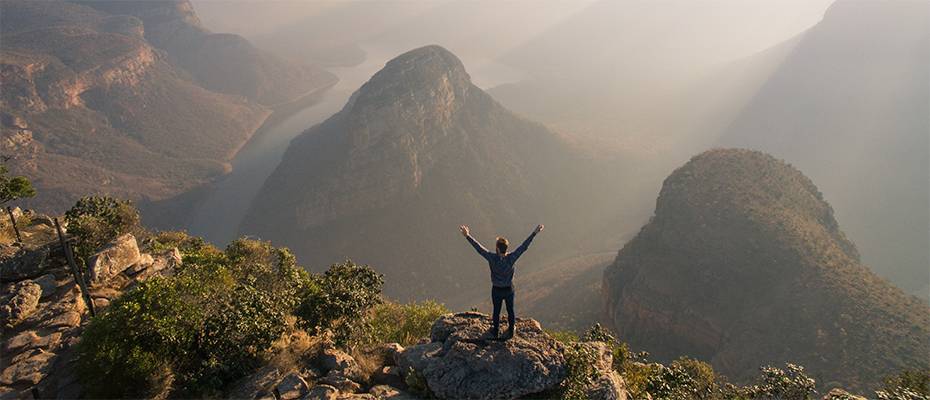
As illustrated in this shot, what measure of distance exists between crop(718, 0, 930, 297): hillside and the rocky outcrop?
105326 millimetres

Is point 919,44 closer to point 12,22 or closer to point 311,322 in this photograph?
point 311,322

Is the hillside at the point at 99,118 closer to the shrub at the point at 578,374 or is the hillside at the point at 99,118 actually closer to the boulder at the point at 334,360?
the boulder at the point at 334,360

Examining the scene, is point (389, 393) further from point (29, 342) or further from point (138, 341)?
point (29, 342)

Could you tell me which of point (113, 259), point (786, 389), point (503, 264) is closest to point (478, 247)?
point (503, 264)

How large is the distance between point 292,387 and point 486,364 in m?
5.60

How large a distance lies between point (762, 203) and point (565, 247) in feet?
165

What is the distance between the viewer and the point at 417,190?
4075 inches

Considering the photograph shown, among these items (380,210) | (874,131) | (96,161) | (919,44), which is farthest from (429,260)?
(919,44)

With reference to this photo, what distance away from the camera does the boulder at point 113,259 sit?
17789 millimetres

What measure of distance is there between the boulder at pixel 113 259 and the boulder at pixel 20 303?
5.70ft

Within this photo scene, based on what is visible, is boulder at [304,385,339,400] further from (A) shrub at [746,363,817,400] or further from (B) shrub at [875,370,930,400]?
(B) shrub at [875,370,930,400]

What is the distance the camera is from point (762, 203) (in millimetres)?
55906

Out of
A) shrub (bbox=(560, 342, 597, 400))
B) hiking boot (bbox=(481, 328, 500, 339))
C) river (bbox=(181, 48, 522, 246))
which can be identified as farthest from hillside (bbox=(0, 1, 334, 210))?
shrub (bbox=(560, 342, 597, 400))

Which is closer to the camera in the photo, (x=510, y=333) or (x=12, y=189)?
(x=510, y=333)
